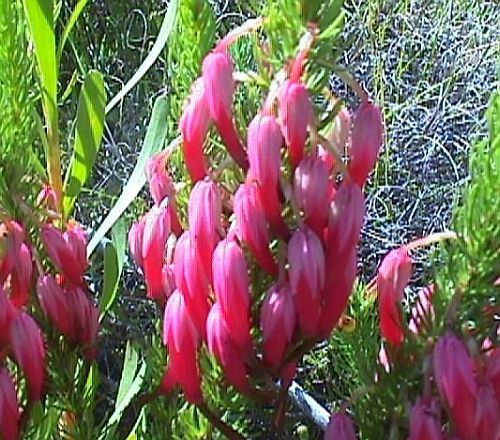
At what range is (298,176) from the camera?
1.66 feet

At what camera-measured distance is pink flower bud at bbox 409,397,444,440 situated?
507mm

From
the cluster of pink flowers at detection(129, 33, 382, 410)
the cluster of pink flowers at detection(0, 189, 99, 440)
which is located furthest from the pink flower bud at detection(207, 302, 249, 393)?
the cluster of pink flowers at detection(0, 189, 99, 440)

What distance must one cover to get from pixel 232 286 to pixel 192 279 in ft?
0.10

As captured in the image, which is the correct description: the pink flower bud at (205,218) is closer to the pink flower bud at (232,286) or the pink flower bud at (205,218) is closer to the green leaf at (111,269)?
the pink flower bud at (232,286)

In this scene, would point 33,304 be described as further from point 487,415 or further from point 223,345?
point 487,415

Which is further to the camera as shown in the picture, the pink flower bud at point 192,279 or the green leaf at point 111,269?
the green leaf at point 111,269

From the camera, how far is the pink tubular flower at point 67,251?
59 centimetres

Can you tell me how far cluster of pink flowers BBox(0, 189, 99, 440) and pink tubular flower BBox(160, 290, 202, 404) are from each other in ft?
0.22

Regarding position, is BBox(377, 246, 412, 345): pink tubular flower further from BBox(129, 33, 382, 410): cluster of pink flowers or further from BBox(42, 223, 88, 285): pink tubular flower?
BBox(42, 223, 88, 285): pink tubular flower

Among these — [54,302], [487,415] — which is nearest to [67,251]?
[54,302]

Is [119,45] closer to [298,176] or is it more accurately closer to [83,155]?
[83,155]

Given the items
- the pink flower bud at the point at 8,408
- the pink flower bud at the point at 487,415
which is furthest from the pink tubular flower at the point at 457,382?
the pink flower bud at the point at 8,408

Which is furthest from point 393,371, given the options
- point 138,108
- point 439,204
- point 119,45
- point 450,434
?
point 119,45

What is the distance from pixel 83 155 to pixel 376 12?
1390mm
